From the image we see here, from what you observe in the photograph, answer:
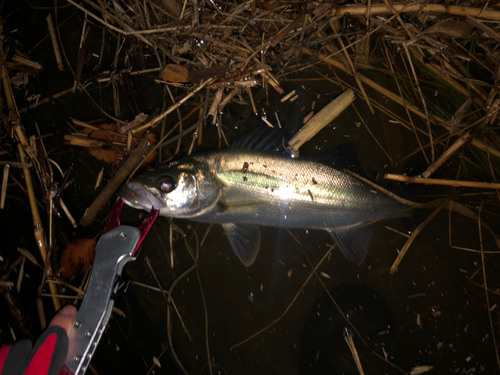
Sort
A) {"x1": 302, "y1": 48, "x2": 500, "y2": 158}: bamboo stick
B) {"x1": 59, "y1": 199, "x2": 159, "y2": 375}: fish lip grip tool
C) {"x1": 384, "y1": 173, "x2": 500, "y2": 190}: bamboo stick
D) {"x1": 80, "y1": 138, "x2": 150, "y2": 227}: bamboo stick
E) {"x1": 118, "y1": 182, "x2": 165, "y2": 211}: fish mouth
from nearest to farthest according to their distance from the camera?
{"x1": 59, "y1": 199, "x2": 159, "y2": 375}: fish lip grip tool → {"x1": 118, "y1": 182, "x2": 165, "y2": 211}: fish mouth → {"x1": 384, "y1": 173, "x2": 500, "y2": 190}: bamboo stick → {"x1": 80, "y1": 138, "x2": 150, "y2": 227}: bamboo stick → {"x1": 302, "y1": 48, "x2": 500, "y2": 158}: bamboo stick

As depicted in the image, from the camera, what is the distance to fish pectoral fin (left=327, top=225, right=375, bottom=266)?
2.97 meters

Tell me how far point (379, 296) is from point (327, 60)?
2790 mm

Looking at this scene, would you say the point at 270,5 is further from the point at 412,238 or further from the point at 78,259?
the point at 78,259

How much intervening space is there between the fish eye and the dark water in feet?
2.01

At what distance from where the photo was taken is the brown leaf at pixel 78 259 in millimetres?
2930

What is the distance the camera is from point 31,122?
3.14 m

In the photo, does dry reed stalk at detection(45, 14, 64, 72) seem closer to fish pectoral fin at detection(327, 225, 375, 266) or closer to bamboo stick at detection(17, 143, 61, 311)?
bamboo stick at detection(17, 143, 61, 311)

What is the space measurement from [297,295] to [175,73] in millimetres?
2865

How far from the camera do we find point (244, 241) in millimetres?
2930

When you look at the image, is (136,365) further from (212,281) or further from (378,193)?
(378,193)

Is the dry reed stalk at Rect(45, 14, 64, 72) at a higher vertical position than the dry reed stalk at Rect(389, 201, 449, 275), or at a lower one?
higher

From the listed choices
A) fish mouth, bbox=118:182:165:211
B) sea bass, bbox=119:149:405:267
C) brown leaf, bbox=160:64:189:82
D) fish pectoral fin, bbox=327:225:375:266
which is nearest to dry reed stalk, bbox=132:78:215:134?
brown leaf, bbox=160:64:189:82

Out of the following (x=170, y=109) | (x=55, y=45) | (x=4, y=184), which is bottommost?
(x=4, y=184)

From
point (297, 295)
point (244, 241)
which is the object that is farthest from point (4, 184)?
point (297, 295)
